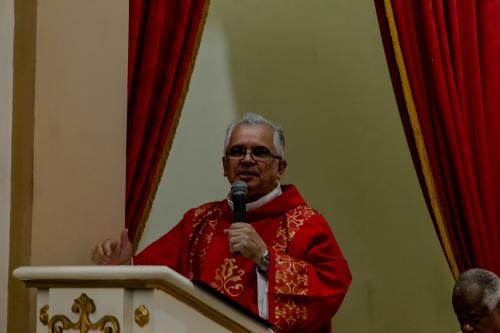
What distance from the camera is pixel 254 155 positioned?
412 centimetres

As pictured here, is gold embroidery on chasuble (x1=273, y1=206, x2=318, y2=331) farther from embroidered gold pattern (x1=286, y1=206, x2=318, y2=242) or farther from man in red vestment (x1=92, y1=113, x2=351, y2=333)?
embroidered gold pattern (x1=286, y1=206, x2=318, y2=242)

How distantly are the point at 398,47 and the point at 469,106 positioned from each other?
1.53 ft

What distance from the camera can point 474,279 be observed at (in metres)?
3.71

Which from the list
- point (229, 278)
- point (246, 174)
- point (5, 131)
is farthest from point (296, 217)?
point (5, 131)

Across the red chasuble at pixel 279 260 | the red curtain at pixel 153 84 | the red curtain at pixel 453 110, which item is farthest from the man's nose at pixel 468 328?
the red curtain at pixel 153 84

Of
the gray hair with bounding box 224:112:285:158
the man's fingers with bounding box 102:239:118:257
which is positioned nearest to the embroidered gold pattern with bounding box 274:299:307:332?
the man's fingers with bounding box 102:239:118:257

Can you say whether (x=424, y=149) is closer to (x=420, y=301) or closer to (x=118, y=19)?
(x=420, y=301)

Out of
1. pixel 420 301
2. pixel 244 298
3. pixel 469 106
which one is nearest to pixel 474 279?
pixel 244 298

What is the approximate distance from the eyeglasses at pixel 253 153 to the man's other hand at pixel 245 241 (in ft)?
1.91

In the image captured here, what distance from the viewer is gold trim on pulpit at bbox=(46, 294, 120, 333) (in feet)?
8.32

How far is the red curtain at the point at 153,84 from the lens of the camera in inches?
165

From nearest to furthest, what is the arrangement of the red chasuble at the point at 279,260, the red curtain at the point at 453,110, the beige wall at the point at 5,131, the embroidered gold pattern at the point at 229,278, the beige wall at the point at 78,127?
the beige wall at the point at 5,131 < the beige wall at the point at 78,127 < the red chasuble at the point at 279,260 < the embroidered gold pattern at the point at 229,278 < the red curtain at the point at 453,110

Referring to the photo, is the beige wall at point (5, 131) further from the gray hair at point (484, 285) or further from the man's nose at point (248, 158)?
the gray hair at point (484, 285)

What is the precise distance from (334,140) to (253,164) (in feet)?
4.74
